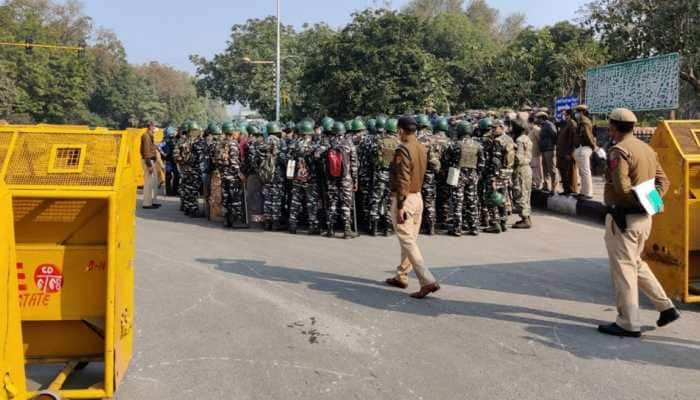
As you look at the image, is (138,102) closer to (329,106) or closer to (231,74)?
(231,74)

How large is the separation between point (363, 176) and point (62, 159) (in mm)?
7180

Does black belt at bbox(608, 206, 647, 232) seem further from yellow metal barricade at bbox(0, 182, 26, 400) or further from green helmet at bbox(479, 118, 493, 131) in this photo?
green helmet at bbox(479, 118, 493, 131)

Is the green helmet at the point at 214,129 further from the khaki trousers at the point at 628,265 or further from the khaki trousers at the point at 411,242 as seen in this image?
the khaki trousers at the point at 628,265

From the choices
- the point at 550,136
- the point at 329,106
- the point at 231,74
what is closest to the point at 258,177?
the point at 550,136

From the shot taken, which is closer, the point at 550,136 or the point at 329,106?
the point at 550,136

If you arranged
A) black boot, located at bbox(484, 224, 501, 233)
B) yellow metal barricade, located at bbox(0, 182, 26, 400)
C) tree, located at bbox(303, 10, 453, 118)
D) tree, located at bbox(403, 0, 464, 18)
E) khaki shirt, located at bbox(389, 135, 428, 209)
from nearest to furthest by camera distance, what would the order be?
yellow metal barricade, located at bbox(0, 182, 26, 400) < khaki shirt, located at bbox(389, 135, 428, 209) < black boot, located at bbox(484, 224, 501, 233) < tree, located at bbox(303, 10, 453, 118) < tree, located at bbox(403, 0, 464, 18)

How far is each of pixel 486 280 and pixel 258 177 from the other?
17.2ft

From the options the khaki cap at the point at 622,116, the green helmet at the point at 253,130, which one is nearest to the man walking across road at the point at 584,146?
the green helmet at the point at 253,130

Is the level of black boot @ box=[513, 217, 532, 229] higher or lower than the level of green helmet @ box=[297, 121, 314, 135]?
lower

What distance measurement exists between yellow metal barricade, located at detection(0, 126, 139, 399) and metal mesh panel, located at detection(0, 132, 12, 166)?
0.03 meters

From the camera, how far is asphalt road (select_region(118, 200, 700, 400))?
185 inches

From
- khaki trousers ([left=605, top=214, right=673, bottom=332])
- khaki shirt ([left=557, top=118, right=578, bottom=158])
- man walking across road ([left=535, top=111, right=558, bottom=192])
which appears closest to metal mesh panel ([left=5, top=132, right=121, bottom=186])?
khaki trousers ([left=605, top=214, right=673, bottom=332])

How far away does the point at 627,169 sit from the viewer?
5629mm

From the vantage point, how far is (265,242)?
33.8 feet
